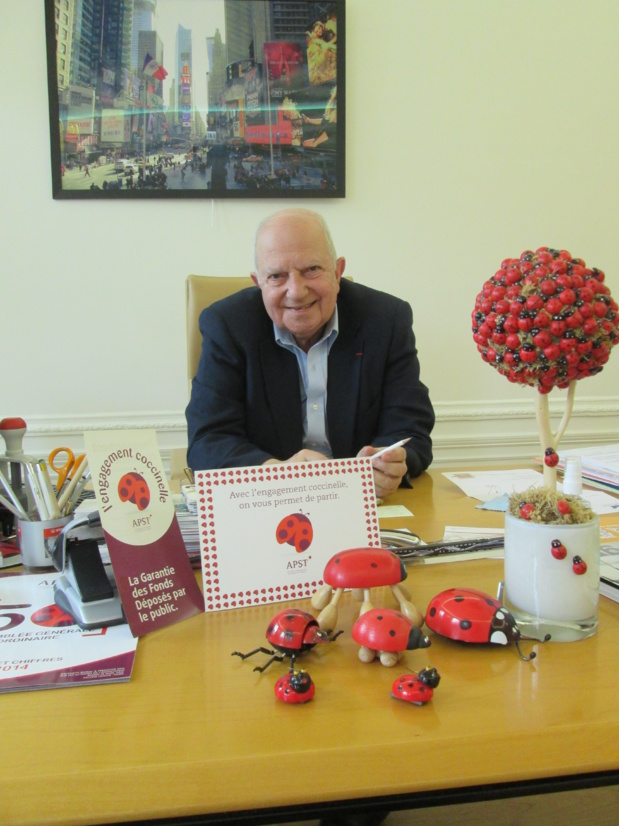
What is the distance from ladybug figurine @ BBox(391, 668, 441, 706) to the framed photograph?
6.86 feet

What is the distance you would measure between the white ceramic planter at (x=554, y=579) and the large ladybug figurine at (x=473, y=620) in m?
0.02

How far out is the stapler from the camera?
73 cm

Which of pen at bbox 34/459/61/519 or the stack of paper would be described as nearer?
pen at bbox 34/459/61/519

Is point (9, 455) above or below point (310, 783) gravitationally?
above

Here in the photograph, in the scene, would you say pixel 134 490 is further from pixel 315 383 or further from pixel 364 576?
pixel 315 383

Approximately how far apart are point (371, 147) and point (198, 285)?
982 millimetres

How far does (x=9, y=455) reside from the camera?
96cm

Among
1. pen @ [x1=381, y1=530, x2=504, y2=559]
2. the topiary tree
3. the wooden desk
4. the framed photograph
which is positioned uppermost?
the framed photograph

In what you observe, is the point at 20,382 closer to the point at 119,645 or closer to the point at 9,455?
the point at 9,455

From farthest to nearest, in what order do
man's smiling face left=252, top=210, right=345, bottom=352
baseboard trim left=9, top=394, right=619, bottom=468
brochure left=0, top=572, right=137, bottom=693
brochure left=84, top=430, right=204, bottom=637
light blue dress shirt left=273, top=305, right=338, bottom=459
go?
baseboard trim left=9, top=394, right=619, bottom=468, light blue dress shirt left=273, top=305, right=338, bottom=459, man's smiling face left=252, top=210, right=345, bottom=352, brochure left=84, top=430, right=204, bottom=637, brochure left=0, top=572, right=137, bottom=693

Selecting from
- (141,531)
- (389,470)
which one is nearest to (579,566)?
(141,531)

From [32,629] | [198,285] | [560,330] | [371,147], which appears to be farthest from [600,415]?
[32,629]

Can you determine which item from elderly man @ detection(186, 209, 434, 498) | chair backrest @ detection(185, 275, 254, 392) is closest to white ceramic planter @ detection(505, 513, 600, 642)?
elderly man @ detection(186, 209, 434, 498)

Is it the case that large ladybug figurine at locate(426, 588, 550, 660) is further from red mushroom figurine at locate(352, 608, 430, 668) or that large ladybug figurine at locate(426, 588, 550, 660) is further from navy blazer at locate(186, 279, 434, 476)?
navy blazer at locate(186, 279, 434, 476)
